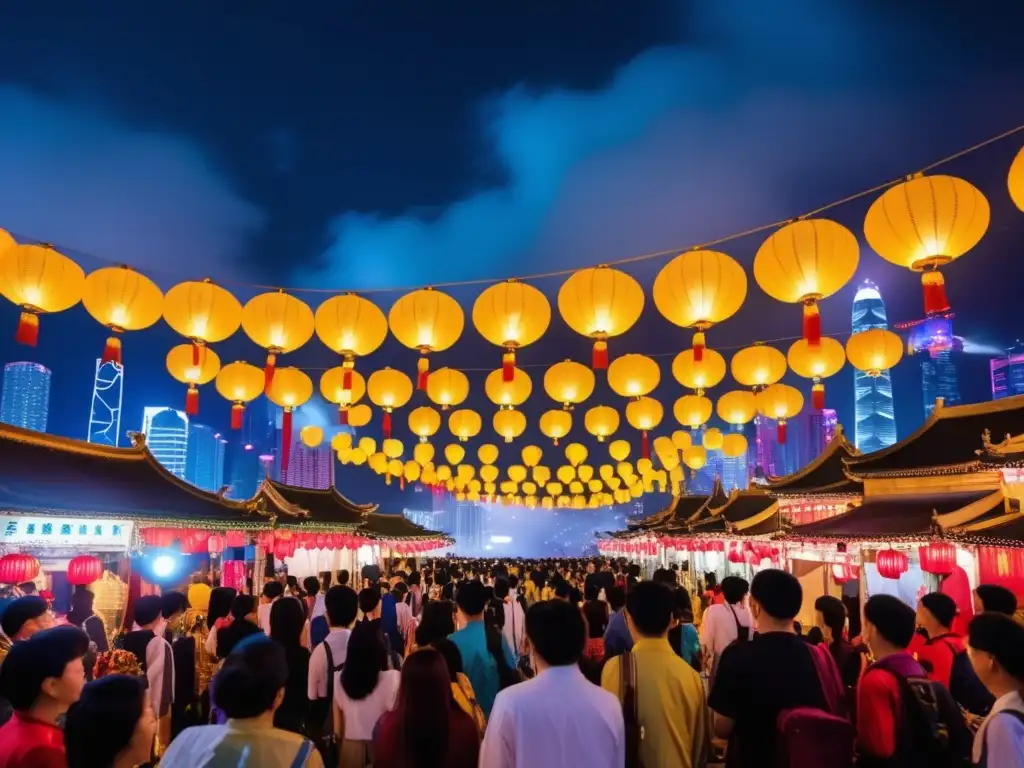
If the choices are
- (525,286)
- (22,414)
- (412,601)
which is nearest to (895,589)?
(412,601)

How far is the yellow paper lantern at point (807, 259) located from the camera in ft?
24.1

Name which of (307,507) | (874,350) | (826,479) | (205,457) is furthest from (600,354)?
(205,457)

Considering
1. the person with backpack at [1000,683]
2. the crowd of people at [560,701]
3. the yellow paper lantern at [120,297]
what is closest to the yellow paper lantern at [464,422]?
the yellow paper lantern at [120,297]

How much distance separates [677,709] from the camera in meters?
3.43

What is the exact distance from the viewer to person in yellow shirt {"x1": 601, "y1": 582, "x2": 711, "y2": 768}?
3377 millimetres

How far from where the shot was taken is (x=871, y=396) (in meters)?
110

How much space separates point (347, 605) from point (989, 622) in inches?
151

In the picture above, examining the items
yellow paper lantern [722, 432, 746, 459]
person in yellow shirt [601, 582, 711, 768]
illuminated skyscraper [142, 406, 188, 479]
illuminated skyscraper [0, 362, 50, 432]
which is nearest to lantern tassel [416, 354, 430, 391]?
person in yellow shirt [601, 582, 711, 768]

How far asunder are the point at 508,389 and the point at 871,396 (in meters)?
111

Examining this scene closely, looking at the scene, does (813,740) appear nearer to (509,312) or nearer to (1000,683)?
(1000,683)

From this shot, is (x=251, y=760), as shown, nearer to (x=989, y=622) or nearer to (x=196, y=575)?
(x=989, y=622)

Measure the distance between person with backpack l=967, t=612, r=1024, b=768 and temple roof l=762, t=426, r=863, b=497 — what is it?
15.6 metres

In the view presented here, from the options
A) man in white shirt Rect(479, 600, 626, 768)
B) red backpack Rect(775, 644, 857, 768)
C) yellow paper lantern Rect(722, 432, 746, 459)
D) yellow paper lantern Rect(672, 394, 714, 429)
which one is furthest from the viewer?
yellow paper lantern Rect(722, 432, 746, 459)

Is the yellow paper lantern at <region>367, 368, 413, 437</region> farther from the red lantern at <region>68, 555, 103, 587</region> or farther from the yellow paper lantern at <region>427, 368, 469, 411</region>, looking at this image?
the red lantern at <region>68, 555, 103, 587</region>
